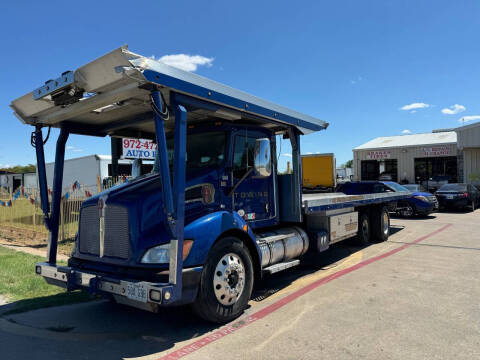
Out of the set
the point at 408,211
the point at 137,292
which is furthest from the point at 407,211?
the point at 137,292

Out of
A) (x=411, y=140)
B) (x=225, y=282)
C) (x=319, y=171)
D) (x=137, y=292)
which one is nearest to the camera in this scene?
(x=137, y=292)

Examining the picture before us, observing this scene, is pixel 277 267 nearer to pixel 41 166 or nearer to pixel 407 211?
pixel 41 166

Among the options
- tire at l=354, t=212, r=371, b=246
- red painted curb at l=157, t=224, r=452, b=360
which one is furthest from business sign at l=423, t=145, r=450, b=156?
red painted curb at l=157, t=224, r=452, b=360

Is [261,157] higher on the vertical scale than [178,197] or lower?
higher

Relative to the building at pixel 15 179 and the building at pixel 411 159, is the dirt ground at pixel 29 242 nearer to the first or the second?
the building at pixel 411 159

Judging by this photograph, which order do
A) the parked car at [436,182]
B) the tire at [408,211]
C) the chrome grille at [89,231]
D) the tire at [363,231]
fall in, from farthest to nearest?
the parked car at [436,182] → the tire at [408,211] → the tire at [363,231] → the chrome grille at [89,231]

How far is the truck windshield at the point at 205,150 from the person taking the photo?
16.2ft

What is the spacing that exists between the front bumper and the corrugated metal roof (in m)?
28.6

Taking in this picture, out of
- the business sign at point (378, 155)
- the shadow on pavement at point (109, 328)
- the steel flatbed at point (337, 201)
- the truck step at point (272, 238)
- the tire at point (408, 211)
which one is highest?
the business sign at point (378, 155)

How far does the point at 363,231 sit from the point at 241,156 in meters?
5.62

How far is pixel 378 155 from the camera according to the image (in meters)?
29.8

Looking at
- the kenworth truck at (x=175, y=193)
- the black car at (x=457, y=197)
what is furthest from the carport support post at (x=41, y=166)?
the black car at (x=457, y=197)

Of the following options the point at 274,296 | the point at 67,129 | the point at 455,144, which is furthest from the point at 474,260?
the point at 455,144

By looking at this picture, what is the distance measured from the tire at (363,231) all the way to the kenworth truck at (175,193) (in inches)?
147
